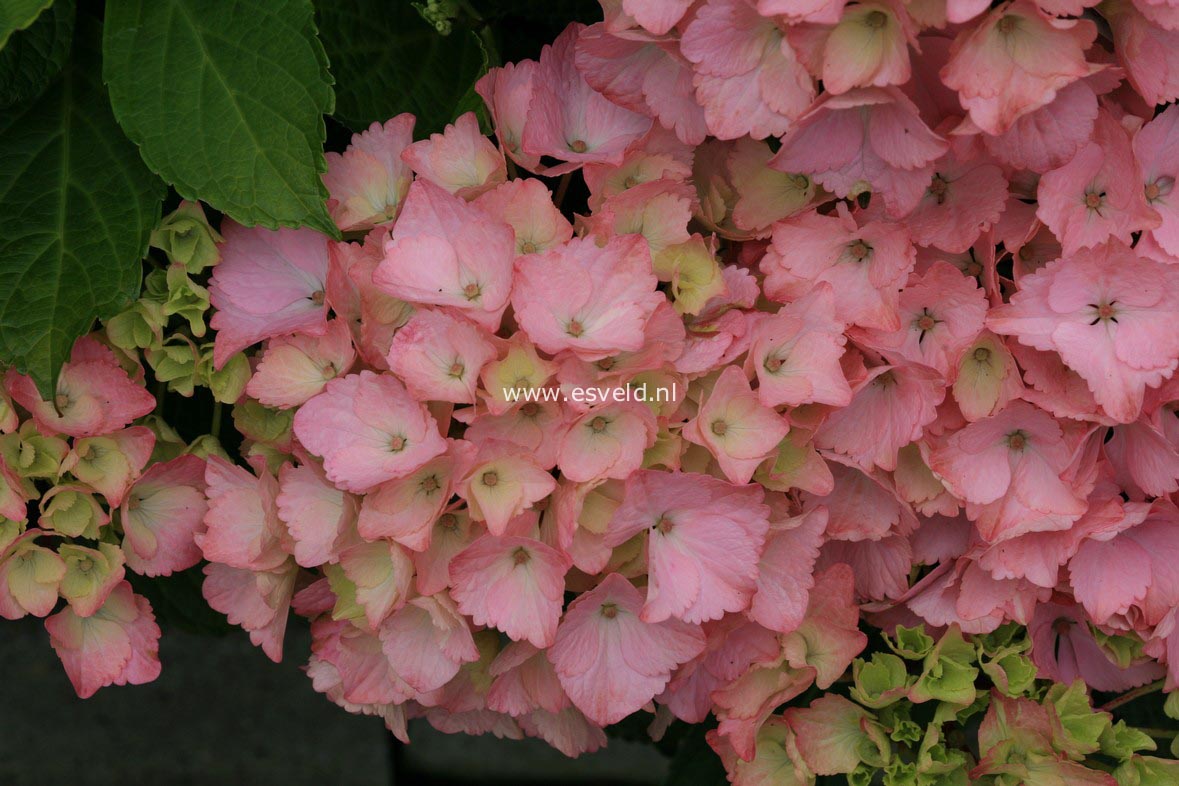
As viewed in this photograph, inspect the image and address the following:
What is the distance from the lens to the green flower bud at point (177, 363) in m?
0.66

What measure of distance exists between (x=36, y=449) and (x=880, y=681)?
0.43 meters

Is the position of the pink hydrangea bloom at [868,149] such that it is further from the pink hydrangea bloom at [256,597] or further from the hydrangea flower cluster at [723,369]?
the pink hydrangea bloom at [256,597]

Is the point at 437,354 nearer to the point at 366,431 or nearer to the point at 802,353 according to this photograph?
the point at 366,431

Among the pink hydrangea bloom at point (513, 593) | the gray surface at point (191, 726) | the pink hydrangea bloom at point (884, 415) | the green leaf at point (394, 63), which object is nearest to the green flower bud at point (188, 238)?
the green leaf at point (394, 63)

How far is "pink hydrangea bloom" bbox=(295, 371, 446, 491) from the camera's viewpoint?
588mm

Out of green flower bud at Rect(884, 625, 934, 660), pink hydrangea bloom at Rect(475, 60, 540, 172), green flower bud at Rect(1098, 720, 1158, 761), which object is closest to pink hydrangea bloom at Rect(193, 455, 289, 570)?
pink hydrangea bloom at Rect(475, 60, 540, 172)

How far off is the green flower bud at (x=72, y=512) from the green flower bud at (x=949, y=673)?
16.2 inches

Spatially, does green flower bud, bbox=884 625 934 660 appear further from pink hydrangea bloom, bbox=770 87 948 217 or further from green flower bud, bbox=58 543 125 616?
green flower bud, bbox=58 543 125 616

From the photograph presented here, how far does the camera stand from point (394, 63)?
756mm

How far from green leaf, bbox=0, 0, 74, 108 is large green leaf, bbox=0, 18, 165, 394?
0.06 ft

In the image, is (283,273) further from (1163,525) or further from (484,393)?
(1163,525)

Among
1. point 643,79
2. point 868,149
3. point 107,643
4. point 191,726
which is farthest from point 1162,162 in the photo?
point 191,726

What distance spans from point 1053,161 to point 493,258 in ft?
0.83

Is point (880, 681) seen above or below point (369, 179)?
below
